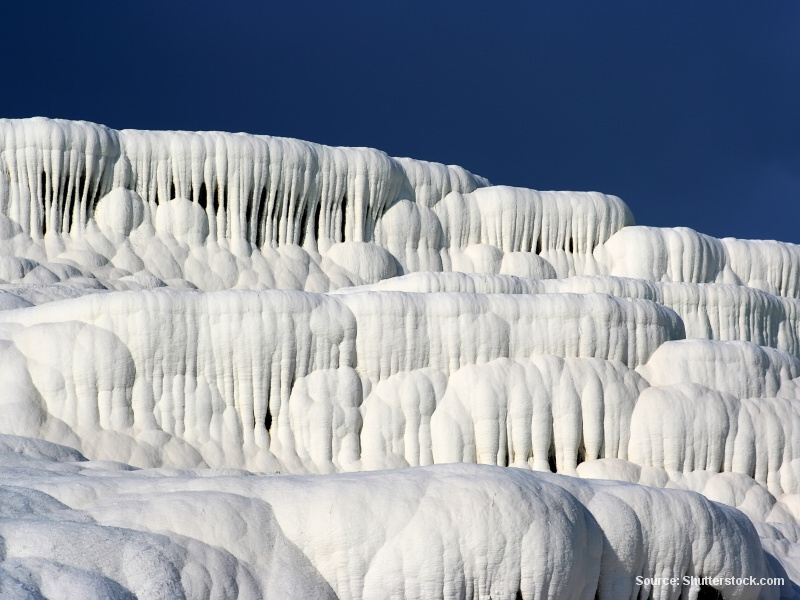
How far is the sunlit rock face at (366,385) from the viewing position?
7469 millimetres

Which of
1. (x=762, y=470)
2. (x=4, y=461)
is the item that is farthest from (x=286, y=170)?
(x=4, y=461)

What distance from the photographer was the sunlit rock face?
7.47m

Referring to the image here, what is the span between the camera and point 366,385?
12734mm

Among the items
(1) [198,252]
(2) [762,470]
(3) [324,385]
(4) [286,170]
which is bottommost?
(2) [762,470]

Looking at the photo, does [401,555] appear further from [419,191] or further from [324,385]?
[419,191]

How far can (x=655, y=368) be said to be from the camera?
548 inches

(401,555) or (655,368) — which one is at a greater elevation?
(655,368)

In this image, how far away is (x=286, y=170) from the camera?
734 inches

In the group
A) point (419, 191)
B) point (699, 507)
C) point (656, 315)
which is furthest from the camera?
point (419, 191)

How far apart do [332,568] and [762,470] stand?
24.8 ft

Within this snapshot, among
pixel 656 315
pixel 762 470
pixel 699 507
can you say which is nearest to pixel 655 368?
pixel 656 315

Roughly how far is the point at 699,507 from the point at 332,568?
2.94m

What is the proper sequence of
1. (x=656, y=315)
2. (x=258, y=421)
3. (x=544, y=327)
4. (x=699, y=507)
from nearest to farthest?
1. (x=699, y=507)
2. (x=258, y=421)
3. (x=544, y=327)
4. (x=656, y=315)

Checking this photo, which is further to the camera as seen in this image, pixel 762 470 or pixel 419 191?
pixel 419 191
